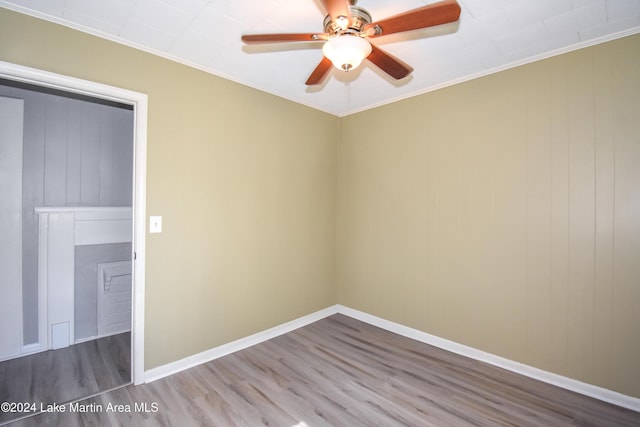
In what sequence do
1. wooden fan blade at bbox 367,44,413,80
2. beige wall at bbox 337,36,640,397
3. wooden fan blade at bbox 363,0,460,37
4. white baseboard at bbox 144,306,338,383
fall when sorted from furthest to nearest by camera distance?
white baseboard at bbox 144,306,338,383 < beige wall at bbox 337,36,640,397 < wooden fan blade at bbox 367,44,413,80 < wooden fan blade at bbox 363,0,460,37

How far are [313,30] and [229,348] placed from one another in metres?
2.70

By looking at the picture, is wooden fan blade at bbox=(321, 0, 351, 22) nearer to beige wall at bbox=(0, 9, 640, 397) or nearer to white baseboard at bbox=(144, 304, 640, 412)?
beige wall at bbox=(0, 9, 640, 397)

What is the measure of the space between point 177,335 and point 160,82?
202cm

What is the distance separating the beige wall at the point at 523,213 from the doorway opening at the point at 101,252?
2307 mm

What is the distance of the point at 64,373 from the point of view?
2.40 metres

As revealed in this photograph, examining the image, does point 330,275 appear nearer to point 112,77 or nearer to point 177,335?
point 177,335

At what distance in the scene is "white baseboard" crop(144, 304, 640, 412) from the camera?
211 centimetres

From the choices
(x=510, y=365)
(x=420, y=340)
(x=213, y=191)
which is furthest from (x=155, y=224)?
(x=510, y=365)

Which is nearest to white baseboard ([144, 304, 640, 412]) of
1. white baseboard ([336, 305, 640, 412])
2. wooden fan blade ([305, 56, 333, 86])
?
white baseboard ([336, 305, 640, 412])

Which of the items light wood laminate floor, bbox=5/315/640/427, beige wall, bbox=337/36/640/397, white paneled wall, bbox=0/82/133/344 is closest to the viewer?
light wood laminate floor, bbox=5/315/640/427

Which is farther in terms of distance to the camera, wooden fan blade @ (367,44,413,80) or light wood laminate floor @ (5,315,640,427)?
light wood laminate floor @ (5,315,640,427)

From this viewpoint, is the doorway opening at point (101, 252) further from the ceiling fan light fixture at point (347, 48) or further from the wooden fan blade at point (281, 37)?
the ceiling fan light fixture at point (347, 48)

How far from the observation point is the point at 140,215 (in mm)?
2248

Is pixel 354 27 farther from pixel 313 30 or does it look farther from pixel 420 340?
pixel 420 340
